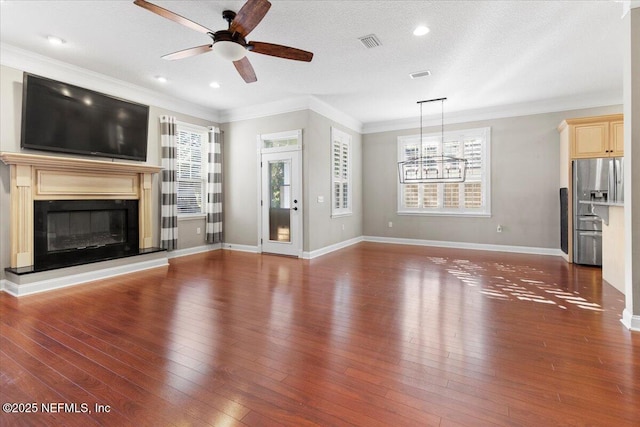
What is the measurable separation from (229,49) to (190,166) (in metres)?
3.88

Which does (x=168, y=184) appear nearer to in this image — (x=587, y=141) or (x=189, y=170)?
(x=189, y=170)

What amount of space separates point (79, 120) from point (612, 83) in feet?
27.7

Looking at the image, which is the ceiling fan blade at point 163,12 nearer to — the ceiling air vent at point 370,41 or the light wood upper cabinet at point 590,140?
the ceiling air vent at point 370,41

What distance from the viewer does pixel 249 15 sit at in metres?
2.62

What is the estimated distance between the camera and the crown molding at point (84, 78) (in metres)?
3.96

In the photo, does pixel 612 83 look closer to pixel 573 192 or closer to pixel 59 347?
pixel 573 192

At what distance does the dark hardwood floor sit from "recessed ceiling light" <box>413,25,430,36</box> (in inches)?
120

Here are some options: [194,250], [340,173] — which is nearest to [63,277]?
[194,250]

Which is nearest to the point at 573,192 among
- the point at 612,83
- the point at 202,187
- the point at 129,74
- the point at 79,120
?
the point at 612,83

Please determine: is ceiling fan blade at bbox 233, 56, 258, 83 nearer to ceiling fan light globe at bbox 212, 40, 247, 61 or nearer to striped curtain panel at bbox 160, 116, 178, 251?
ceiling fan light globe at bbox 212, 40, 247, 61

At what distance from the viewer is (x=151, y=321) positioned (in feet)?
9.69

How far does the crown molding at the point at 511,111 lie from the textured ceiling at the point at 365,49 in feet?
0.15

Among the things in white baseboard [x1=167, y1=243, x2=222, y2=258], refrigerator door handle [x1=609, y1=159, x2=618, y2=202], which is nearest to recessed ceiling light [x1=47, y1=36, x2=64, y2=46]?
white baseboard [x1=167, y1=243, x2=222, y2=258]

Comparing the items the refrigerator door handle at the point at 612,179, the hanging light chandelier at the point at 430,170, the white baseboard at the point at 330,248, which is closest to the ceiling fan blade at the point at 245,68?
the white baseboard at the point at 330,248
